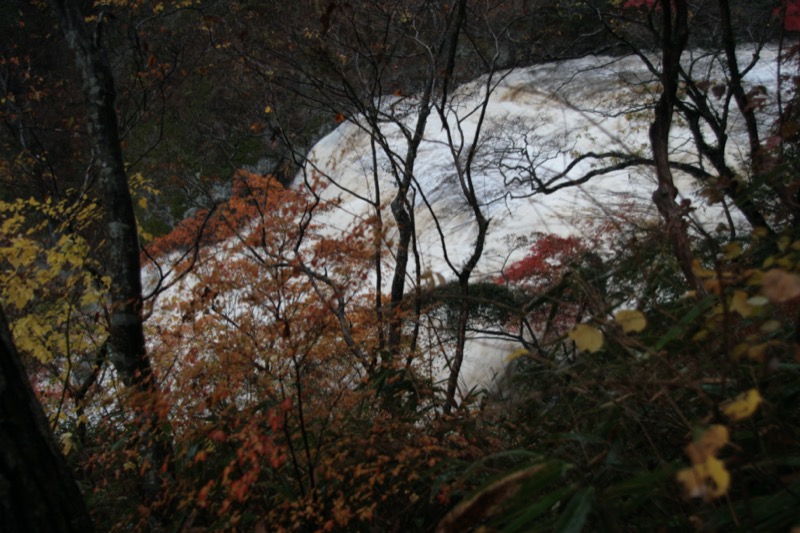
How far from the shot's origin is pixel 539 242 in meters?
9.93

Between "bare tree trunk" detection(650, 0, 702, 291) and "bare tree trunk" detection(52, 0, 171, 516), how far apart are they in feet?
12.1

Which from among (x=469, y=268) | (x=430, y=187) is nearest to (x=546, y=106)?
(x=430, y=187)

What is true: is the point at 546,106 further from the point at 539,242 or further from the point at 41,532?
the point at 41,532

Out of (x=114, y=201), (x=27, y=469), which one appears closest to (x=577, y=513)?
(x=27, y=469)

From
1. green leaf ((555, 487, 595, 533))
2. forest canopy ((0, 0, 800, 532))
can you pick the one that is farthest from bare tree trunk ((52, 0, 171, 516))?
green leaf ((555, 487, 595, 533))

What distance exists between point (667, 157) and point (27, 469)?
2.76 m

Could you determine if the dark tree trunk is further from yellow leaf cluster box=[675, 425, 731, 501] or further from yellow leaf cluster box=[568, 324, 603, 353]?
yellow leaf cluster box=[675, 425, 731, 501]

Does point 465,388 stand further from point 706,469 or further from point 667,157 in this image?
point 706,469

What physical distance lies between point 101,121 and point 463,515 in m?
4.32

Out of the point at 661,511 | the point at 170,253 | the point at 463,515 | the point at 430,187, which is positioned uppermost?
the point at 170,253

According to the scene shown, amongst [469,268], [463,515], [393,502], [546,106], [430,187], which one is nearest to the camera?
[463,515]

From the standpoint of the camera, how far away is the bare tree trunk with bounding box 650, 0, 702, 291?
2.02 metres

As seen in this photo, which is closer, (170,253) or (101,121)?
(101,121)

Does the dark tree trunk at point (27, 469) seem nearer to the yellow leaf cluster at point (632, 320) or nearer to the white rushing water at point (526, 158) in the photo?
the yellow leaf cluster at point (632, 320)
